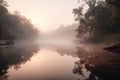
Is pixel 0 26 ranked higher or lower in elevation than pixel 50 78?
higher

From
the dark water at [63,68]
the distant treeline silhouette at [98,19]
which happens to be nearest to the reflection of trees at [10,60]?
the dark water at [63,68]

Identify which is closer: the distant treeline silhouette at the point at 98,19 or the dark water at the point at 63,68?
the dark water at the point at 63,68

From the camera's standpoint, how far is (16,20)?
339 ft

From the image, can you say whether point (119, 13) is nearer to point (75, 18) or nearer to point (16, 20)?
point (75, 18)

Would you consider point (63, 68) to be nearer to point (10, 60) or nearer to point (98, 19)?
point (10, 60)

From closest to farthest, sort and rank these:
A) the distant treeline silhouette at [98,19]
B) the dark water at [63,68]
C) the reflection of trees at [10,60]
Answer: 1. the dark water at [63,68]
2. the reflection of trees at [10,60]
3. the distant treeline silhouette at [98,19]

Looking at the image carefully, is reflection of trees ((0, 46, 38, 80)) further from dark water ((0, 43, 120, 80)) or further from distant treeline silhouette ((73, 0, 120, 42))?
distant treeline silhouette ((73, 0, 120, 42))

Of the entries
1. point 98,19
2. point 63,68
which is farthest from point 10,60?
point 98,19

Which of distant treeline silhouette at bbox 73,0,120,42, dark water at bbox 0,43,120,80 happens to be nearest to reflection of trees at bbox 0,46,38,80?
dark water at bbox 0,43,120,80

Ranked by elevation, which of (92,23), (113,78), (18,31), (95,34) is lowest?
(113,78)

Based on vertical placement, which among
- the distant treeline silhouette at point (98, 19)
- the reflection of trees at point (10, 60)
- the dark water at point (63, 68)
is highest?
the distant treeline silhouette at point (98, 19)

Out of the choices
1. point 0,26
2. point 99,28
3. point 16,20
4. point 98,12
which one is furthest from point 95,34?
point 16,20

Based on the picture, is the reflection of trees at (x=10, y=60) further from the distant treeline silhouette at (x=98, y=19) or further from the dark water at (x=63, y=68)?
the distant treeline silhouette at (x=98, y=19)

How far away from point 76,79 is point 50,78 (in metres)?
2.18
